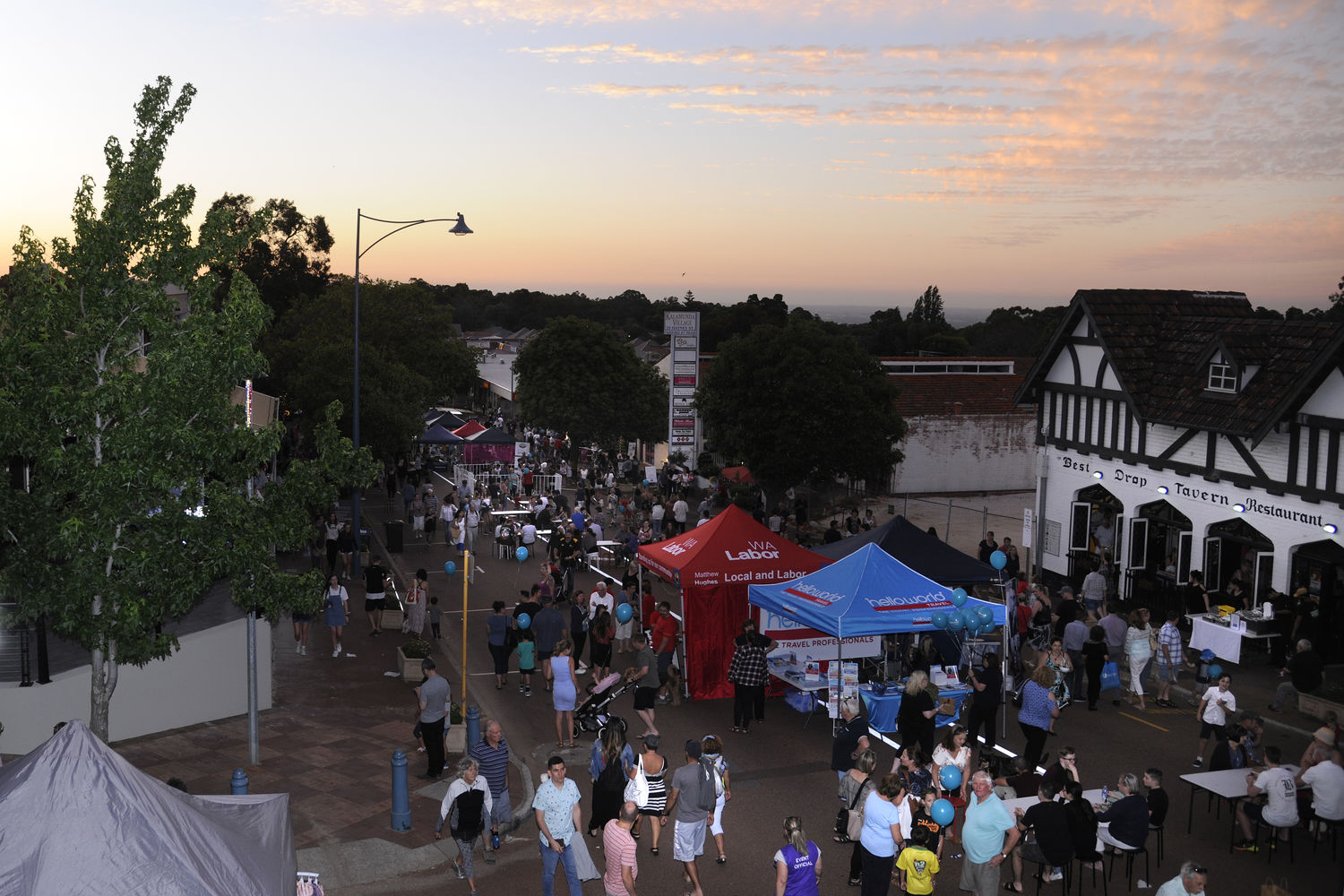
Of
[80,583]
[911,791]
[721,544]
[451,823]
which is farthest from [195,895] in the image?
[721,544]

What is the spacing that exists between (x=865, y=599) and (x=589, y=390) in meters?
37.6

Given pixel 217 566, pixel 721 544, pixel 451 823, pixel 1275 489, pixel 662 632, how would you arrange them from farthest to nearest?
pixel 1275 489, pixel 721 544, pixel 662 632, pixel 217 566, pixel 451 823

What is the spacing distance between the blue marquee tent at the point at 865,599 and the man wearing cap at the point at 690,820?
5051 millimetres

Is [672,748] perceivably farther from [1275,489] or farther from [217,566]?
[1275,489]

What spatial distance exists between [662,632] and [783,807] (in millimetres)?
3986

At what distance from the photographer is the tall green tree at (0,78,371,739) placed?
11102mm

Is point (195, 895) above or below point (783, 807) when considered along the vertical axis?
above

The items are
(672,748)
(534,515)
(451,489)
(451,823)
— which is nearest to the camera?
(451,823)

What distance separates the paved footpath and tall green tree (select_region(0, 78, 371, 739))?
246 cm

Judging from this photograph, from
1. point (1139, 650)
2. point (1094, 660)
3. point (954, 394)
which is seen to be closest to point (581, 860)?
point (1094, 660)

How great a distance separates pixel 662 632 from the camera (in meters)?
16.5

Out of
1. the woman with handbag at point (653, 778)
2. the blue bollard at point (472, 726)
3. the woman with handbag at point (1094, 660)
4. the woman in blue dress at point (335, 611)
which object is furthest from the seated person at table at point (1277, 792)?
the woman in blue dress at point (335, 611)

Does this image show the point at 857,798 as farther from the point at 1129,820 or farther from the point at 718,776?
the point at 1129,820

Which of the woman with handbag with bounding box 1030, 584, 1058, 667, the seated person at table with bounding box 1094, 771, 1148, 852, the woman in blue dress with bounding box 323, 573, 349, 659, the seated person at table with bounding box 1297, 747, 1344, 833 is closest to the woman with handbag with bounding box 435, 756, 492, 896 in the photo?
the seated person at table with bounding box 1094, 771, 1148, 852
